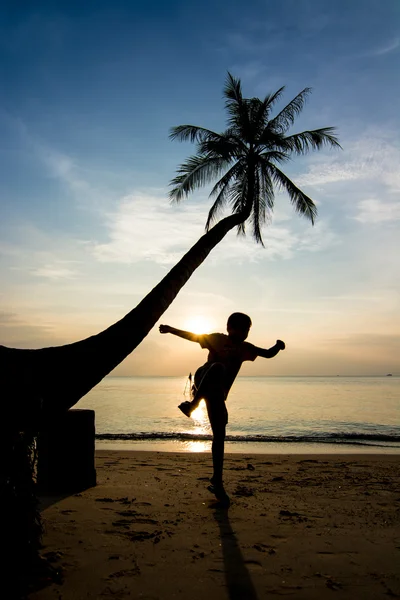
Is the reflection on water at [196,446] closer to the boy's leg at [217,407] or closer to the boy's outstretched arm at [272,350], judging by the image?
the boy's leg at [217,407]

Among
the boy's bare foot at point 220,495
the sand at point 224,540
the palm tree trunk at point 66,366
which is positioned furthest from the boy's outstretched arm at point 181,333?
the sand at point 224,540

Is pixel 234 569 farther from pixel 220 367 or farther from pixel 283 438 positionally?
pixel 283 438

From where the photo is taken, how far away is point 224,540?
13.1 feet

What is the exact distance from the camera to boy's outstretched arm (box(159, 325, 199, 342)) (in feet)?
16.8

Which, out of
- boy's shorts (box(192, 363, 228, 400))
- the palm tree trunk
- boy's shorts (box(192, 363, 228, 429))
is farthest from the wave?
the palm tree trunk

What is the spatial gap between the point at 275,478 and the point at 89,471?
3.21 m

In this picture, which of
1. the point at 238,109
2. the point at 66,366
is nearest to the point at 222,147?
the point at 238,109

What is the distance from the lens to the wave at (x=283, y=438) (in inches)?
676

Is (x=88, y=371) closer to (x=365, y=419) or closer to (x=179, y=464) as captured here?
(x=179, y=464)

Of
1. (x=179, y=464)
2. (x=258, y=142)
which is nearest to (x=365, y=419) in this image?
(x=258, y=142)

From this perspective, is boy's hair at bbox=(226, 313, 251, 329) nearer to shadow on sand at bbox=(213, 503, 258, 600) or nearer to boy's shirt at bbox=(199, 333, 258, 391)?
boy's shirt at bbox=(199, 333, 258, 391)

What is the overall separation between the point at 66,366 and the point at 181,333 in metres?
1.54

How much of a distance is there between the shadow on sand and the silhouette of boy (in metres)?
0.99

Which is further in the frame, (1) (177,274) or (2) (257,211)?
(2) (257,211)
